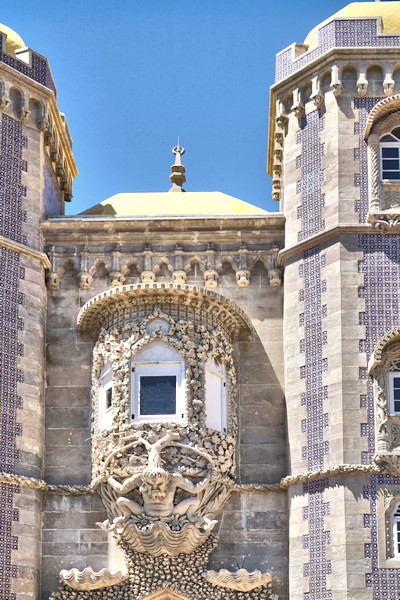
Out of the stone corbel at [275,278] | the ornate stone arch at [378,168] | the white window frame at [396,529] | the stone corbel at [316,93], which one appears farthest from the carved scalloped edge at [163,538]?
the stone corbel at [316,93]

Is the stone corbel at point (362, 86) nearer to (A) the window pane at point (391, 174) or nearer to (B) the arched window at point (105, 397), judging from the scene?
(A) the window pane at point (391, 174)

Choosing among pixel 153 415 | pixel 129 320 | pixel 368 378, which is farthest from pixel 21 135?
pixel 368 378

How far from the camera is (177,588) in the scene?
2530cm

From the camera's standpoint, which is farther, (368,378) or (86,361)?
(86,361)

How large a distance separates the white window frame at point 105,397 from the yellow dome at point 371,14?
6880 mm

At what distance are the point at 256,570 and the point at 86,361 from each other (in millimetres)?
4686

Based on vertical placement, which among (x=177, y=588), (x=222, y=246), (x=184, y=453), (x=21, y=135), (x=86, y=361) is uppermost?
(x=21, y=135)

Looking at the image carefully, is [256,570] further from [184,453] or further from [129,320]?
[129,320]

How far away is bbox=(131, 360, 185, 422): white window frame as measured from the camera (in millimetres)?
26078

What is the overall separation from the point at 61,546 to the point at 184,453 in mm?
2505

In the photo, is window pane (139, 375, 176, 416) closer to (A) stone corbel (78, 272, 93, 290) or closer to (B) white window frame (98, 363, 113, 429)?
(B) white window frame (98, 363, 113, 429)

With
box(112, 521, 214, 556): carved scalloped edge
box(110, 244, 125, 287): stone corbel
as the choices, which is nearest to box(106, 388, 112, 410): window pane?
box(110, 244, 125, 287): stone corbel

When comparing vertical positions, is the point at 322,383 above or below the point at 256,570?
above

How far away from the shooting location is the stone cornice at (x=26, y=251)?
88.2ft
